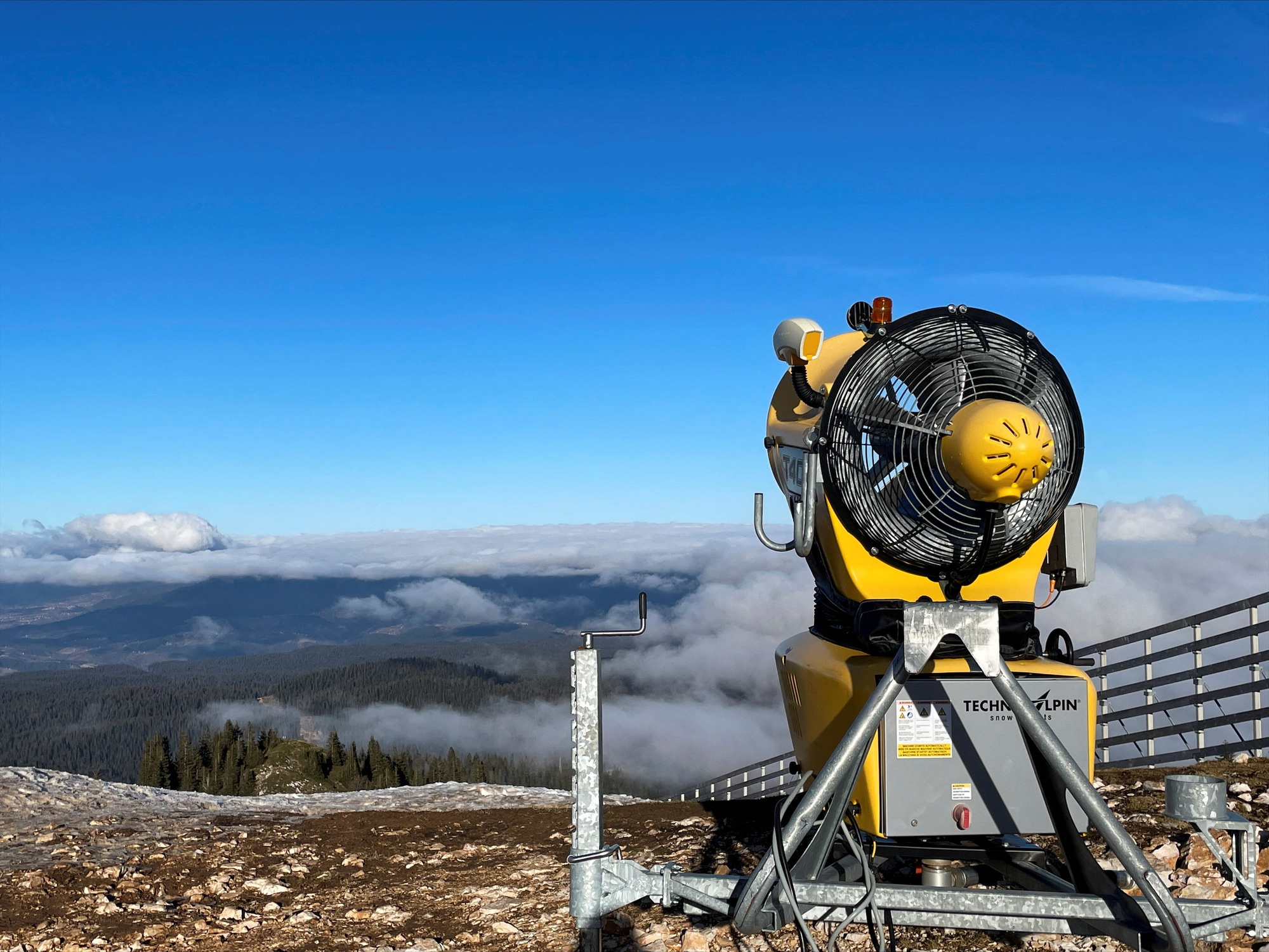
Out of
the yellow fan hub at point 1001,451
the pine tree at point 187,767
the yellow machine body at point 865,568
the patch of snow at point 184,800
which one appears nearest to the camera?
the yellow fan hub at point 1001,451

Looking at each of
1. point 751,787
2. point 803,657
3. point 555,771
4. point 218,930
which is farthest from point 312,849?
point 555,771

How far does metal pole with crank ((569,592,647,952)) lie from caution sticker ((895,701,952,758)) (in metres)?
1.59

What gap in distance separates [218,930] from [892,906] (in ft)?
17.5

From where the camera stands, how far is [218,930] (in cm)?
734

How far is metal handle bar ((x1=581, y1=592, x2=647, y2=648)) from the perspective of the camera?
13.5 feet

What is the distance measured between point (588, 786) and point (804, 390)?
8.71 ft

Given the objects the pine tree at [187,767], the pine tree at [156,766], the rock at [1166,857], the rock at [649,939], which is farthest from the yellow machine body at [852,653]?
the pine tree at [187,767]

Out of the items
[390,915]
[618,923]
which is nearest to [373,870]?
[390,915]

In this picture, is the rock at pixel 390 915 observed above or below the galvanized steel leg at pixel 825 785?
below

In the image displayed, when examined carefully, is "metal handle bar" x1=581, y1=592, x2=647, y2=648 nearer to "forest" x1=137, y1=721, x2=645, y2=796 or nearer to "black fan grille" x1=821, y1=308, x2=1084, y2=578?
"black fan grille" x1=821, y1=308, x2=1084, y2=578

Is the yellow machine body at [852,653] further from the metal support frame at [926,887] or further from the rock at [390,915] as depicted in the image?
the rock at [390,915]

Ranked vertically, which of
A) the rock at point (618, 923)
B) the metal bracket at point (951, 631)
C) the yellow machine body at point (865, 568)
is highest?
the yellow machine body at point (865, 568)

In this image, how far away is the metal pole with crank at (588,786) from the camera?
160 inches

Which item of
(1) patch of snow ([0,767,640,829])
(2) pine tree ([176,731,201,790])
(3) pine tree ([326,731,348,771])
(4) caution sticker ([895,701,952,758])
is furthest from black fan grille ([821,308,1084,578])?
(3) pine tree ([326,731,348,771])
